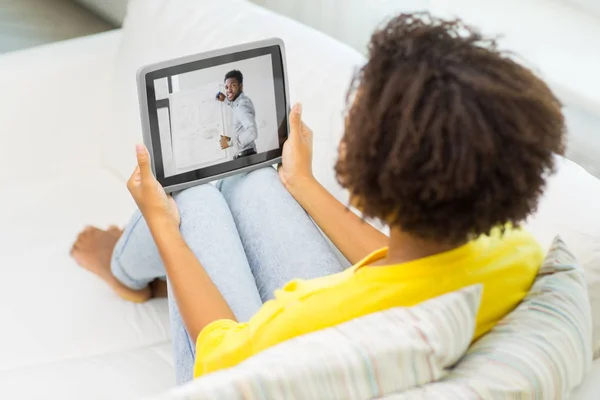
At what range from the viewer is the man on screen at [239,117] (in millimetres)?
1146

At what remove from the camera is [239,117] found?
3.83 ft

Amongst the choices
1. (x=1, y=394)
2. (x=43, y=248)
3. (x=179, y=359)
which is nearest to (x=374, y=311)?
(x=179, y=359)

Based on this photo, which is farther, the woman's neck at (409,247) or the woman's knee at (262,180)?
the woman's knee at (262,180)

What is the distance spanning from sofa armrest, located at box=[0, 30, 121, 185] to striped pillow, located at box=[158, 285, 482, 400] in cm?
107

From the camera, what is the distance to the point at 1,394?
114 cm

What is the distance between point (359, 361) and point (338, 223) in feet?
1.54

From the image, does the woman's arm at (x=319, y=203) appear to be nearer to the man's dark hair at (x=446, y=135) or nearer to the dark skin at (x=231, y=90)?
the dark skin at (x=231, y=90)

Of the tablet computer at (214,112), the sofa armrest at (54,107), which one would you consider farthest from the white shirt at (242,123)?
the sofa armrest at (54,107)

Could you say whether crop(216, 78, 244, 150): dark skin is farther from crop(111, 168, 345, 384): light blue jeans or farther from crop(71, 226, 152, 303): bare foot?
crop(71, 226, 152, 303): bare foot

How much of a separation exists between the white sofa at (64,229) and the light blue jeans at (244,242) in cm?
16

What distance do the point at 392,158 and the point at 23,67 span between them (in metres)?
1.18

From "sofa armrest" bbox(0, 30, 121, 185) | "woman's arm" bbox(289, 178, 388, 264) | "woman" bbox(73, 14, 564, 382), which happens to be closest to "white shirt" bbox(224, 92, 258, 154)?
"woman's arm" bbox(289, 178, 388, 264)

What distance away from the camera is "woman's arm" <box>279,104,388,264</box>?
1096mm

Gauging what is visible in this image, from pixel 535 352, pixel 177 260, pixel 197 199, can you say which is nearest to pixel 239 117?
pixel 197 199
